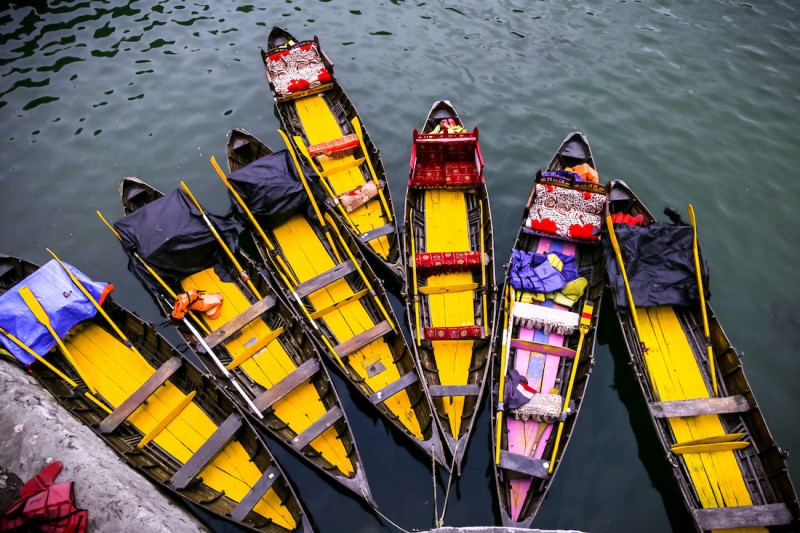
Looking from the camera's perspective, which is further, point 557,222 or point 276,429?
point 557,222

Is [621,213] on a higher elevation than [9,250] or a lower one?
higher

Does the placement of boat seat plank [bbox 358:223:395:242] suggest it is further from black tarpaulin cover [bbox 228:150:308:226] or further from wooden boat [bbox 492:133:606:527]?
wooden boat [bbox 492:133:606:527]

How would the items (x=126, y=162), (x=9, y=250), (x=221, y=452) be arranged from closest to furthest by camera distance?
1. (x=221, y=452)
2. (x=9, y=250)
3. (x=126, y=162)

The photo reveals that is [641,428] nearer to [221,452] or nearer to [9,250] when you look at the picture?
[221,452]

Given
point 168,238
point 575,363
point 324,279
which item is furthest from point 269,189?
point 575,363

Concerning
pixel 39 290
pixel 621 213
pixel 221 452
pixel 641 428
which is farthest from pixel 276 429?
pixel 621 213

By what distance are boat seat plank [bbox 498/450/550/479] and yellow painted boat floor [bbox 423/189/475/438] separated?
3.46 ft

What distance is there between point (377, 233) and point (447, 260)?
2055 mm

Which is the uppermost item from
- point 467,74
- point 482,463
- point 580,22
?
point 580,22

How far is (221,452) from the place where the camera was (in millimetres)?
9312

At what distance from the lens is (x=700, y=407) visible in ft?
31.0

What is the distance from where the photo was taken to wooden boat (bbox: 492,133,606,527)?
29.0 ft

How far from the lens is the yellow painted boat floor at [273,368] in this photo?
9.37m

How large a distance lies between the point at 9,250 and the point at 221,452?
9.79 metres
